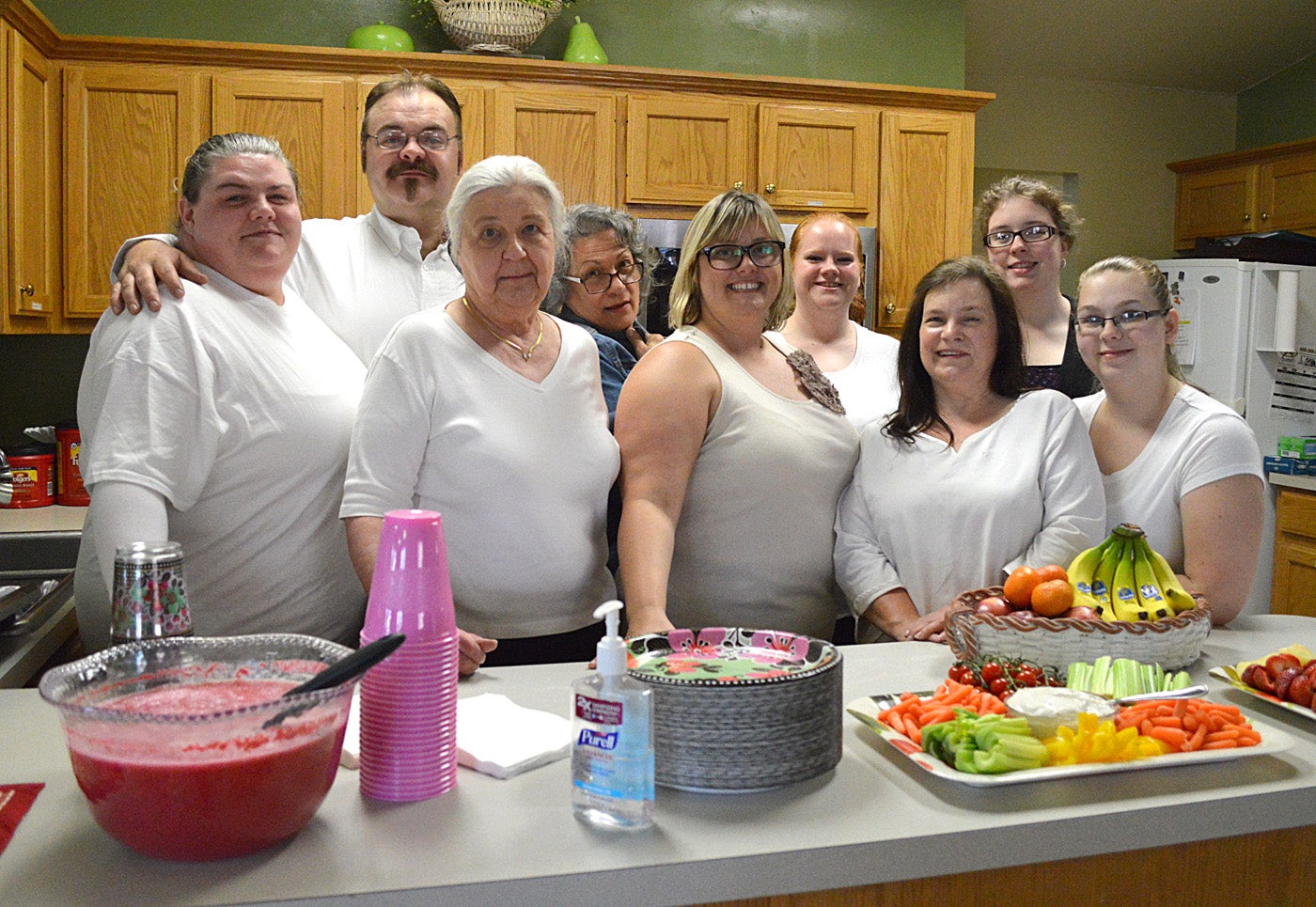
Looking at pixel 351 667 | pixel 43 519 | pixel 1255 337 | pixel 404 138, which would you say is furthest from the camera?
pixel 1255 337

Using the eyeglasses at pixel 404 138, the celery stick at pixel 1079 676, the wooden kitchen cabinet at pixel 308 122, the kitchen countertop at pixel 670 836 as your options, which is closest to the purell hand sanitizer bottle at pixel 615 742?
the kitchen countertop at pixel 670 836

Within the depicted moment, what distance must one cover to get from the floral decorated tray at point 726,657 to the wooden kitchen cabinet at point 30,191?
8.86 feet

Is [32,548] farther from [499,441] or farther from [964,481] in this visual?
[964,481]

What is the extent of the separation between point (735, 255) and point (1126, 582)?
0.85m

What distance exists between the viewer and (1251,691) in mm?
1373

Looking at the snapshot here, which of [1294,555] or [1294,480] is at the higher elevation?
[1294,480]

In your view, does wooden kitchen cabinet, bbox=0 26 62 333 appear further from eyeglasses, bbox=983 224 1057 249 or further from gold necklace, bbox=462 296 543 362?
eyeglasses, bbox=983 224 1057 249

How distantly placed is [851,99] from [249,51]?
2150 mm

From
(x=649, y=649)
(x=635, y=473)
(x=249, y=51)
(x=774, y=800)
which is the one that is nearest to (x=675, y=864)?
(x=774, y=800)

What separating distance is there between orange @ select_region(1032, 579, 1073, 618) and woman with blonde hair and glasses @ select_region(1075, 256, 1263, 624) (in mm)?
448

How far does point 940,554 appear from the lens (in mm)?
1919

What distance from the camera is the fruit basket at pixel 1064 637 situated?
57.5 inches

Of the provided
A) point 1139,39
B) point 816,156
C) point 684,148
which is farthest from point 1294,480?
point 684,148

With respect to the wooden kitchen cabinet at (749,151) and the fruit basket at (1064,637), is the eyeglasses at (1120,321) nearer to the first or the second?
the fruit basket at (1064,637)
